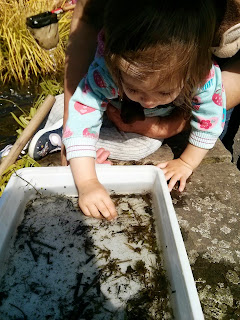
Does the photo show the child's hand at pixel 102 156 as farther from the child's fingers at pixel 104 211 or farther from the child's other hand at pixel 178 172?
the child's fingers at pixel 104 211

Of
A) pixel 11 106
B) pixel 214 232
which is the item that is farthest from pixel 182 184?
pixel 11 106

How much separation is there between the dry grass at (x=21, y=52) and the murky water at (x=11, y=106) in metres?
0.25

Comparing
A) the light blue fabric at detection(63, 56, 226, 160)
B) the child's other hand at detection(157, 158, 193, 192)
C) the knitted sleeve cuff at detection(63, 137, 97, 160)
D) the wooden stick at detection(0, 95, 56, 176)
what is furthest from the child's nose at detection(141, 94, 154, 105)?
the wooden stick at detection(0, 95, 56, 176)

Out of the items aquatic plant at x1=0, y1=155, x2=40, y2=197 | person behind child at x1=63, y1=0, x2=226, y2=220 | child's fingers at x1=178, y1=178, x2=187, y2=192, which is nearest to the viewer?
person behind child at x1=63, y1=0, x2=226, y2=220

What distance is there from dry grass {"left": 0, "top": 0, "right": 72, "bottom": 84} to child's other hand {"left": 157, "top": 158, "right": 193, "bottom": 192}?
270cm

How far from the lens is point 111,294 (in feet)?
4.10

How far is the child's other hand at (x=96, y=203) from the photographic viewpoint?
1.53 metres

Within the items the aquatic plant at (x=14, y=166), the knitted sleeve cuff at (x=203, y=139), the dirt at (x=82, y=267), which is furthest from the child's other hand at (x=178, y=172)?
the aquatic plant at (x=14, y=166)

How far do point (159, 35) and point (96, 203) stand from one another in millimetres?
763

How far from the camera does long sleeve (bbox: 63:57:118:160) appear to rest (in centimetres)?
170

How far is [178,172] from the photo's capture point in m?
1.82

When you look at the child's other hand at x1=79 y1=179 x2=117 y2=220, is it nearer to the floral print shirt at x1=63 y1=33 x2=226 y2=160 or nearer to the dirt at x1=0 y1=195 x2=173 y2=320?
the dirt at x1=0 y1=195 x2=173 y2=320

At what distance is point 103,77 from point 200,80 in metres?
0.48

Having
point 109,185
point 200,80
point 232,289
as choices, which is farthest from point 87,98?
point 232,289
